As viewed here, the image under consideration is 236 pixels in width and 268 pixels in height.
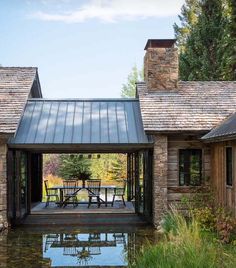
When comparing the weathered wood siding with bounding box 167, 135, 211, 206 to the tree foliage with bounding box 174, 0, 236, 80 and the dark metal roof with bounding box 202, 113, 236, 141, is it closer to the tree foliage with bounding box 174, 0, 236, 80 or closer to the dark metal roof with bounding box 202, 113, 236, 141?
the dark metal roof with bounding box 202, 113, 236, 141

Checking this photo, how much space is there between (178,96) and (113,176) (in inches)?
540

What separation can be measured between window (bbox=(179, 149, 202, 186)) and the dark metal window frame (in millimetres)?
1926

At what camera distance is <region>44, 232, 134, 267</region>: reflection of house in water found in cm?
1043

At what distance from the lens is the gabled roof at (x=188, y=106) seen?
48.9ft

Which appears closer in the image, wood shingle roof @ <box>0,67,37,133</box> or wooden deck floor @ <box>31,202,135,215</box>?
wood shingle roof @ <box>0,67,37,133</box>

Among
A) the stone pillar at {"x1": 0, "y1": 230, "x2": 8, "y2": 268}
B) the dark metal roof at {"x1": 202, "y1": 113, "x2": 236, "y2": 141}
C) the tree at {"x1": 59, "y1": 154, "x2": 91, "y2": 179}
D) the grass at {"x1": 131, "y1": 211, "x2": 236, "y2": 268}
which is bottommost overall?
the stone pillar at {"x1": 0, "y1": 230, "x2": 8, "y2": 268}

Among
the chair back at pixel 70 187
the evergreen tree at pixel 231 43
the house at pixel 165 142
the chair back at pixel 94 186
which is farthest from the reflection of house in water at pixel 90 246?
the evergreen tree at pixel 231 43

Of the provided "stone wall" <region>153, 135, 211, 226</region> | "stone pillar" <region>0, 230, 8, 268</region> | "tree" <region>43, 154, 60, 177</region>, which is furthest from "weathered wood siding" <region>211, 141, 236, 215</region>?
"tree" <region>43, 154, 60, 177</region>

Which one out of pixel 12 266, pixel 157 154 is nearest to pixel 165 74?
pixel 157 154

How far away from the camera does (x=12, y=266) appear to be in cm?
952

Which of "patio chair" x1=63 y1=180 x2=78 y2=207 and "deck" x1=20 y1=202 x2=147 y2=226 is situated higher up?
"patio chair" x1=63 y1=180 x2=78 y2=207

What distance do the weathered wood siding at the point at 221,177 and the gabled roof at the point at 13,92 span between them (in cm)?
599

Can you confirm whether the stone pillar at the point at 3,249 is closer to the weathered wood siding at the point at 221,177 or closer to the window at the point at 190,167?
the window at the point at 190,167

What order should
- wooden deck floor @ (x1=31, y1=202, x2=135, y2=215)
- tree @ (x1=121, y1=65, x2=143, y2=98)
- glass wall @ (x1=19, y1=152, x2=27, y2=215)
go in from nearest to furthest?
glass wall @ (x1=19, y1=152, x2=27, y2=215) → wooden deck floor @ (x1=31, y1=202, x2=135, y2=215) → tree @ (x1=121, y1=65, x2=143, y2=98)
